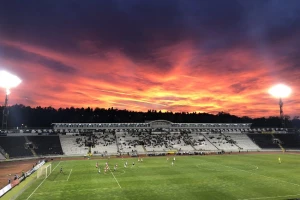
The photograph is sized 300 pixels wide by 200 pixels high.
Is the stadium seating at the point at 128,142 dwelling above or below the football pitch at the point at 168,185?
above

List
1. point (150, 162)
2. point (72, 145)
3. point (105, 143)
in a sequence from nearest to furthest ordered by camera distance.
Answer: point (150, 162) < point (72, 145) < point (105, 143)

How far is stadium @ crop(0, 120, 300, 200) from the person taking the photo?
34.7 meters

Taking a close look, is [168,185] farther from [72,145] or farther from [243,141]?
[243,141]

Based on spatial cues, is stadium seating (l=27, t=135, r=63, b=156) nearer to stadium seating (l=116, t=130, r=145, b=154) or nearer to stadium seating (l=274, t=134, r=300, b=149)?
stadium seating (l=116, t=130, r=145, b=154)

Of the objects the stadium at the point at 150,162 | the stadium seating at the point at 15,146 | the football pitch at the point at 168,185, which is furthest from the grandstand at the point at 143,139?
the football pitch at the point at 168,185

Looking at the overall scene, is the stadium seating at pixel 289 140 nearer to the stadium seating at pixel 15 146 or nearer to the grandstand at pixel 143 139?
the grandstand at pixel 143 139

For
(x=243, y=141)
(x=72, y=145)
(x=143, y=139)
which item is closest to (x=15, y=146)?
(x=72, y=145)

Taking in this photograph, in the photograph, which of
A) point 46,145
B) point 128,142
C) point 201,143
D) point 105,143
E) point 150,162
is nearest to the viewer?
point 150,162

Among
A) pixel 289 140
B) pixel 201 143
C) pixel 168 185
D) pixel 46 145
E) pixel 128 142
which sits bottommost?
pixel 168 185

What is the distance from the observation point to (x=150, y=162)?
6725cm

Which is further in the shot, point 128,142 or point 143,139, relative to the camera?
point 143,139

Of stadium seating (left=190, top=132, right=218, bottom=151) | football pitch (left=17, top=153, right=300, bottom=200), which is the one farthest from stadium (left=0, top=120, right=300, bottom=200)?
football pitch (left=17, top=153, right=300, bottom=200)

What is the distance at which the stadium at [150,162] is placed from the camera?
114 ft

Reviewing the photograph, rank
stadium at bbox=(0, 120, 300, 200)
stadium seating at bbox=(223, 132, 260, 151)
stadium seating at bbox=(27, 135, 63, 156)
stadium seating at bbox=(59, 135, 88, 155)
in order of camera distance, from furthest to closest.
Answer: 1. stadium seating at bbox=(223, 132, 260, 151)
2. stadium seating at bbox=(59, 135, 88, 155)
3. stadium seating at bbox=(27, 135, 63, 156)
4. stadium at bbox=(0, 120, 300, 200)
